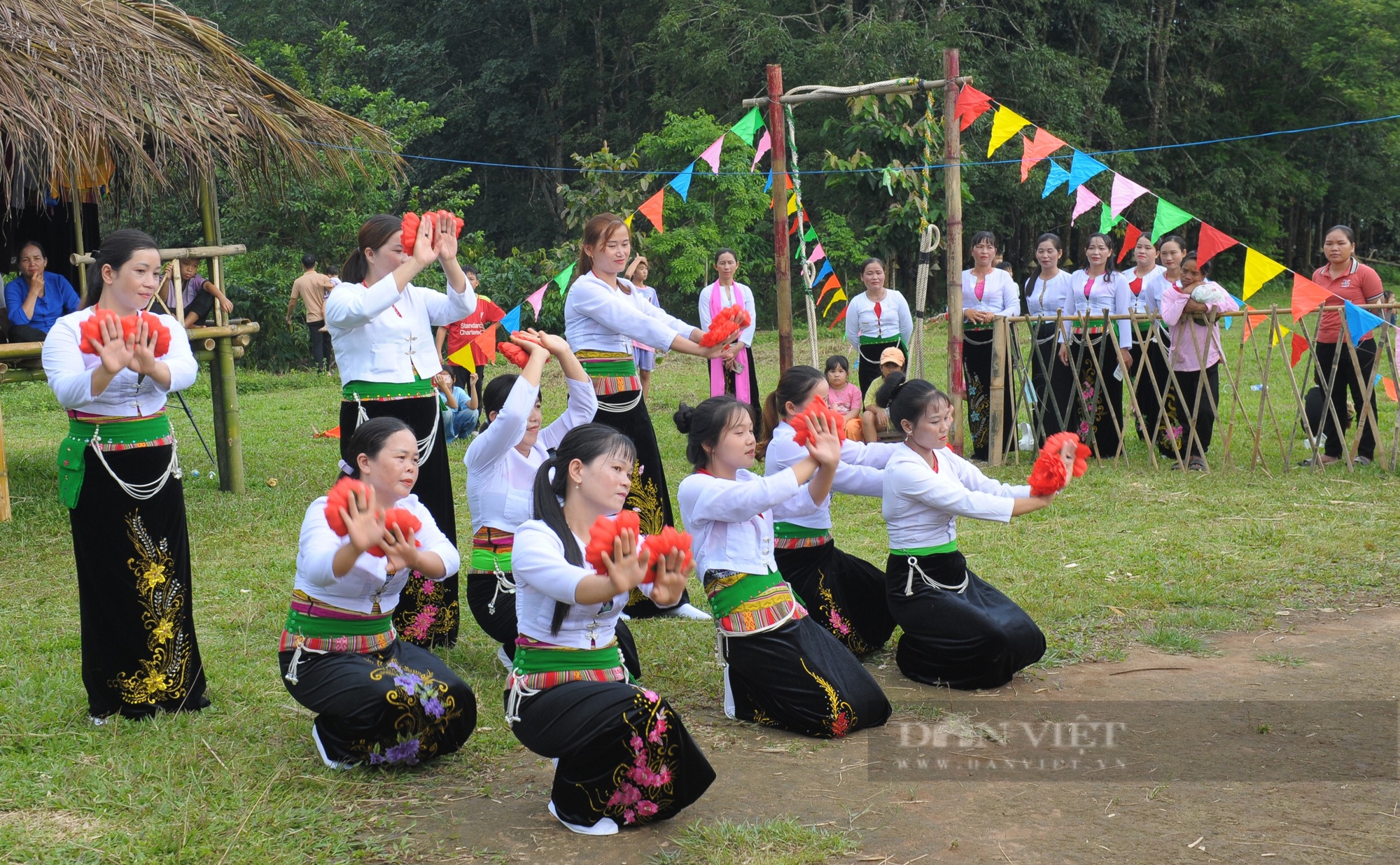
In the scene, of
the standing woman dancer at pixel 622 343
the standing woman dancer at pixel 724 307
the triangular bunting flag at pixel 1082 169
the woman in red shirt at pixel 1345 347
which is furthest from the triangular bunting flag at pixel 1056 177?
the standing woman dancer at pixel 622 343

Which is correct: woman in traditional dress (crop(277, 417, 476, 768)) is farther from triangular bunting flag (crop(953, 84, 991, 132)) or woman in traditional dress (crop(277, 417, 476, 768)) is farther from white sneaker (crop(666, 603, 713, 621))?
triangular bunting flag (crop(953, 84, 991, 132))

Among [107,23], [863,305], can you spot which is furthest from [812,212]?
[107,23]

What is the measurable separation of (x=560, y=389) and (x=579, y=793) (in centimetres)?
985

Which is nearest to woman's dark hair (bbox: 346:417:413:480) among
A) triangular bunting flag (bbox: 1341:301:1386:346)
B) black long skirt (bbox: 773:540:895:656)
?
black long skirt (bbox: 773:540:895:656)

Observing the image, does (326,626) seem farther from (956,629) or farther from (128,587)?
(956,629)

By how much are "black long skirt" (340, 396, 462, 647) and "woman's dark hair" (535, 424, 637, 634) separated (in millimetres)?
1303

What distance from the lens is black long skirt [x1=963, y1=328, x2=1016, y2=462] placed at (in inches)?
328

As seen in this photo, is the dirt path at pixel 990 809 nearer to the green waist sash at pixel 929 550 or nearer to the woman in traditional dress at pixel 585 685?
the woman in traditional dress at pixel 585 685

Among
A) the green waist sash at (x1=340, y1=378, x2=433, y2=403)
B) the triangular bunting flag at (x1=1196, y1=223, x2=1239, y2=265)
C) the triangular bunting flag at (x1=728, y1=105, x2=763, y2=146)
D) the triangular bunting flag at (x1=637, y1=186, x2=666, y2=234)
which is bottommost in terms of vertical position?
the green waist sash at (x1=340, y1=378, x2=433, y2=403)

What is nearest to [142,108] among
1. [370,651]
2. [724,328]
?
[724,328]

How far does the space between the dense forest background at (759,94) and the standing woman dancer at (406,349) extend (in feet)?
32.3

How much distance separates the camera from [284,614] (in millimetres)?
5117

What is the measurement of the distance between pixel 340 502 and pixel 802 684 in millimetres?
1501

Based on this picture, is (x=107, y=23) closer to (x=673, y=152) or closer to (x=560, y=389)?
(x=560, y=389)
